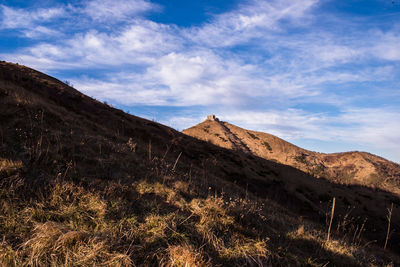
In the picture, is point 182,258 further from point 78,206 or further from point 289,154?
point 289,154

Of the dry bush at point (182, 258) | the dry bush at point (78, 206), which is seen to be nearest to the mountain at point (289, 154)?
the dry bush at point (78, 206)

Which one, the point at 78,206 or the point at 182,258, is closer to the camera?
the point at 182,258

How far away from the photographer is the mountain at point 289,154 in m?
53.1

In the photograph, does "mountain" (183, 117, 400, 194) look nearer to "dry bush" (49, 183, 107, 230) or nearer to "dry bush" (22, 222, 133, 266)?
"dry bush" (49, 183, 107, 230)

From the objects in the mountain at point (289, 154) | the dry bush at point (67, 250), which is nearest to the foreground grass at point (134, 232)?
the dry bush at point (67, 250)

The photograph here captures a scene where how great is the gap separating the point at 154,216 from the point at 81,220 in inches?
50.6

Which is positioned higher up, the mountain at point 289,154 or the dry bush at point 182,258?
the mountain at point 289,154

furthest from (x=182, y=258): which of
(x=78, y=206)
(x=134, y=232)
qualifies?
(x=78, y=206)

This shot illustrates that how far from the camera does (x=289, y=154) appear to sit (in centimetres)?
5728

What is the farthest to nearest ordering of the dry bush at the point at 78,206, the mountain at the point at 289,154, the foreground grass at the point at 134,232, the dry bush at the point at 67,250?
1. the mountain at the point at 289,154
2. the dry bush at the point at 78,206
3. the foreground grass at the point at 134,232
4. the dry bush at the point at 67,250

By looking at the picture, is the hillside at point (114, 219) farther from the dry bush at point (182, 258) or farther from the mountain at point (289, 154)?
the mountain at point (289, 154)

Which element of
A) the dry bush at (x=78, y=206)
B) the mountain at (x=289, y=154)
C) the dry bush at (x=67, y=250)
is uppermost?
the mountain at (x=289, y=154)

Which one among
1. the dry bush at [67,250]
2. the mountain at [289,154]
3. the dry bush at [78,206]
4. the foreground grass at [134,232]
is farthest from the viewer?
the mountain at [289,154]

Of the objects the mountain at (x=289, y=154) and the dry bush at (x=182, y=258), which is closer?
the dry bush at (x=182, y=258)
